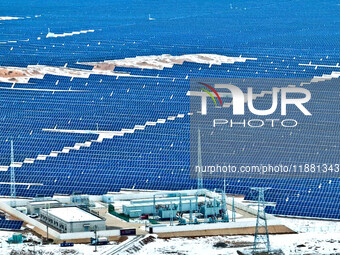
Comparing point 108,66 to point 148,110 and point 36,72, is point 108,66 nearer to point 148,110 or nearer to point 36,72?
point 36,72

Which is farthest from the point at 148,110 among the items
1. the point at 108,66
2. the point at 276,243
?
the point at 108,66

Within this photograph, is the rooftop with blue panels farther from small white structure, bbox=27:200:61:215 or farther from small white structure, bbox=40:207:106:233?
small white structure, bbox=40:207:106:233

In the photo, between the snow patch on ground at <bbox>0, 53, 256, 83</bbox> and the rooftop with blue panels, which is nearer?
the rooftop with blue panels

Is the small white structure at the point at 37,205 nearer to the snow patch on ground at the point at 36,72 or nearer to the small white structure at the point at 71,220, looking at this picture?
the small white structure at the point at 71,220

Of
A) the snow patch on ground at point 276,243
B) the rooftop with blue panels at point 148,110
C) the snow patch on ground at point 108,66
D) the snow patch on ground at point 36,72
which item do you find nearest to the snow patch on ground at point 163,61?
the snow patch on ground at point 108,66

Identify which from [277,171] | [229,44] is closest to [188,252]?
[277,171]

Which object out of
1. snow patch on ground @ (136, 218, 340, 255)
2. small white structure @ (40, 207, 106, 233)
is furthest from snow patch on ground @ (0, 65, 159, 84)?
snow patch on ground @ (136, 218, 340, 255)

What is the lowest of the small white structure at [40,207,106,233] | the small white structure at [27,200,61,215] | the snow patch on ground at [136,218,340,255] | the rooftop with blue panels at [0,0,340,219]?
the snow patch on ground at [136,218,340,255]
